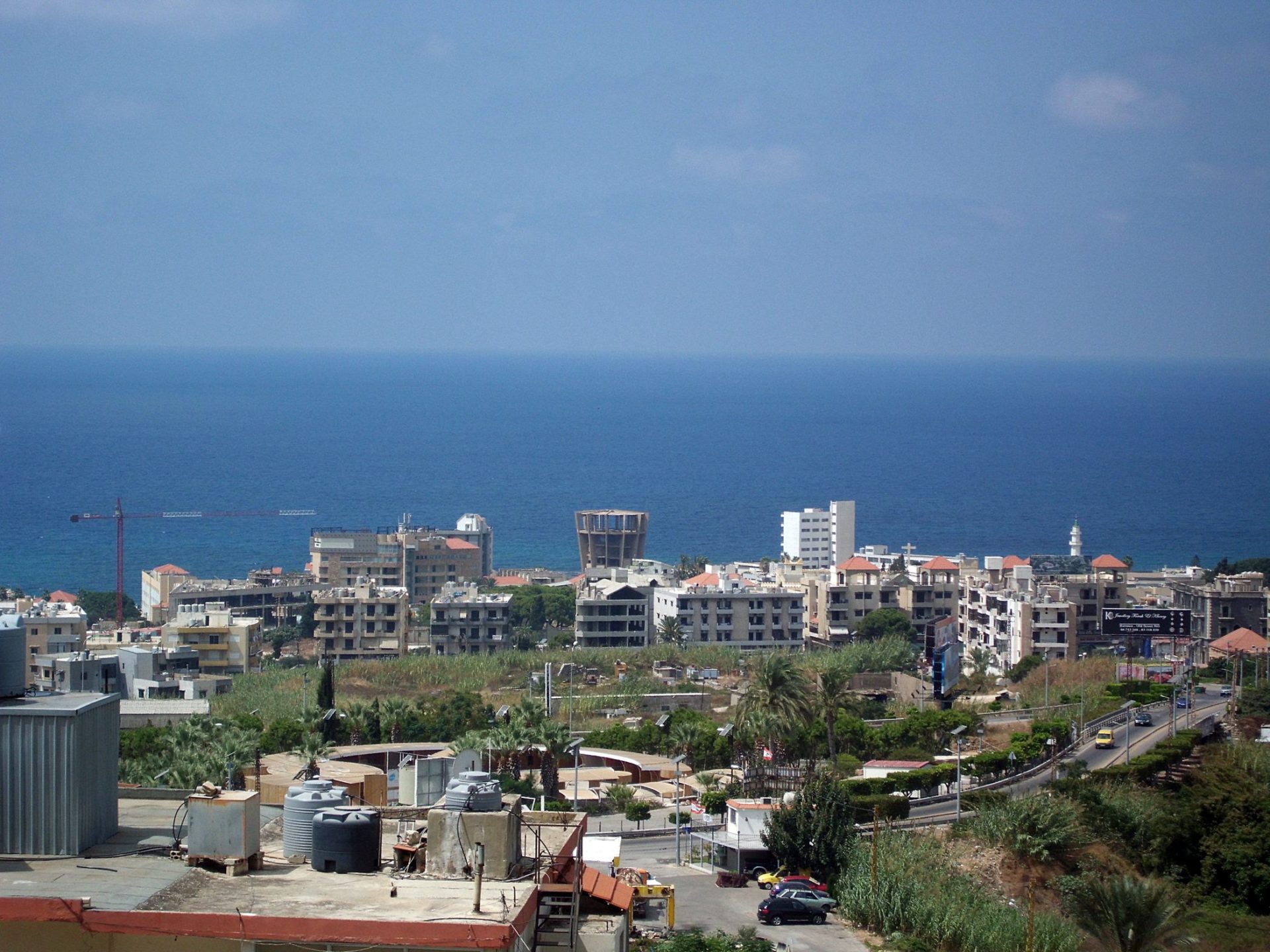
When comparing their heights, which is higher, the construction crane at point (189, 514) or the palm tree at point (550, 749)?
the construction crane at point (189, 514)

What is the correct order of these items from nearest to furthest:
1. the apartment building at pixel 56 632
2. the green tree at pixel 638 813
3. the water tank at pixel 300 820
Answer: the water tank at pixel 300 820
the green tree at pixel 638 813
the apartment building at pixel 56 632

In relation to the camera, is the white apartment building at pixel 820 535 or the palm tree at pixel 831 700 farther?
the white apartment building at pixel 820 535

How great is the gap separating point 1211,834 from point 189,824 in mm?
29572

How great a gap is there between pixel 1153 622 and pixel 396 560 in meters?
50.9

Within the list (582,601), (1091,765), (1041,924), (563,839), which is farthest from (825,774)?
(582,601)

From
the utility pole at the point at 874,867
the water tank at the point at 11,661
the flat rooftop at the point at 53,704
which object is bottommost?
the utility pole at the point at 874,867

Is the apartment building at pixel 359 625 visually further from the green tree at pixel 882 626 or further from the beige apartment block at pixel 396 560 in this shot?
the green tree at pixel 882 626

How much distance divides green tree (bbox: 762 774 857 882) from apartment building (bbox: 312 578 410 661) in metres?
54.1

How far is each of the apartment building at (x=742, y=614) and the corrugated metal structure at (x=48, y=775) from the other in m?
73.4

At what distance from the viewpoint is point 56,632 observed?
73688mm

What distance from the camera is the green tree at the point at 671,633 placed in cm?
8375

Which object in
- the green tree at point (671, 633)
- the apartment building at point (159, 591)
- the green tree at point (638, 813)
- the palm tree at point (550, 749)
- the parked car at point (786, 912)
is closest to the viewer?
the parked car at point (786, 912)

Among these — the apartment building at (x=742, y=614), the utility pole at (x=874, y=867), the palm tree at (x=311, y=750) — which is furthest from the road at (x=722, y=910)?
the apartment building at (x=742, y=614)

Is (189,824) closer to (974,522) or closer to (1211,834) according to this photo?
(1211,834)
